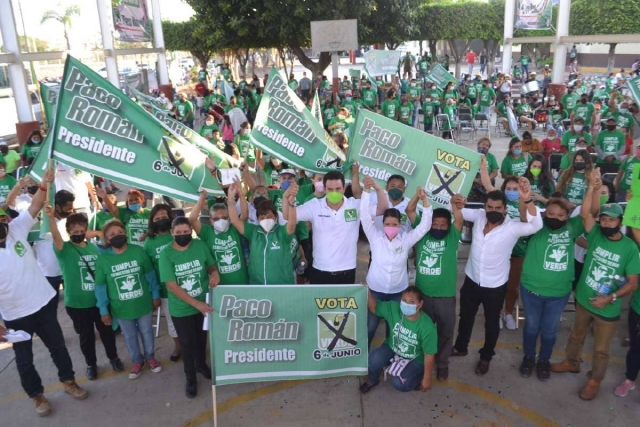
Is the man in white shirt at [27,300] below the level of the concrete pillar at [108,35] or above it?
below

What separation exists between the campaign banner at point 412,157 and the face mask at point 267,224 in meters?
1.36

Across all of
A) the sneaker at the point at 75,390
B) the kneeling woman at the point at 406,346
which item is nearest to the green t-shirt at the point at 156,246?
the sneaker at the point at 75,390

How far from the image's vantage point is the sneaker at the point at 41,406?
4660mm

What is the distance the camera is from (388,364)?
4801mm

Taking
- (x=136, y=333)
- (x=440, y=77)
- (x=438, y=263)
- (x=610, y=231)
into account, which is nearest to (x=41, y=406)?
(x=136, y=333)

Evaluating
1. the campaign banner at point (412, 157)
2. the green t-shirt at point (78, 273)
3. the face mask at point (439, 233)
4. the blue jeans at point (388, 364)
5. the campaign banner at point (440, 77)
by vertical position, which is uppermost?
the campaign banner at point (440, 77)

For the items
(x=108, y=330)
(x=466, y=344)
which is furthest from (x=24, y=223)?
(x=466, y=344)

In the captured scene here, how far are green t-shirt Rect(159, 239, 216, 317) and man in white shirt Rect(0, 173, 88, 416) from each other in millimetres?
1117

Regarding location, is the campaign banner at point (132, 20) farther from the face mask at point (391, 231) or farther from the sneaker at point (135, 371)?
the face mask at point (391, 231)

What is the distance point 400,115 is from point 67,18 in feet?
136

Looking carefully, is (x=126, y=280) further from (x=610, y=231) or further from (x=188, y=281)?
(x=610, y=231)

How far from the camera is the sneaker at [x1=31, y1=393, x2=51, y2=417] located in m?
4.66

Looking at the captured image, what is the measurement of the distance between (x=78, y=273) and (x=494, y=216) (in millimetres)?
3923

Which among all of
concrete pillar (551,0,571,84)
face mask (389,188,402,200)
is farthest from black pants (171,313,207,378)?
concrete pillar (551,0,571,84)
